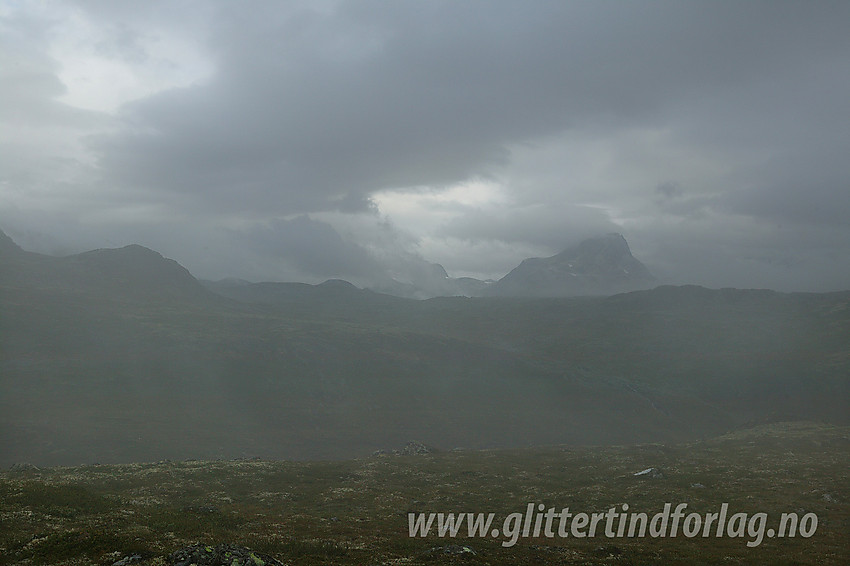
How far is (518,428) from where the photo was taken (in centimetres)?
16812

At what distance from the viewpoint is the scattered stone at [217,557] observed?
898 inches

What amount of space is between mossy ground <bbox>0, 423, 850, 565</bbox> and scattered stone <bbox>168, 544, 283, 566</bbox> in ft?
6.18

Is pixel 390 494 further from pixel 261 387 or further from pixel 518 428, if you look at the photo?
pixel 261 387

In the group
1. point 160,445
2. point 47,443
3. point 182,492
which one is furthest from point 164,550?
point 47,443

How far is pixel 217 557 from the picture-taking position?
23.1 meters

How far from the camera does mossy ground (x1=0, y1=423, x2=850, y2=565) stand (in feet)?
105

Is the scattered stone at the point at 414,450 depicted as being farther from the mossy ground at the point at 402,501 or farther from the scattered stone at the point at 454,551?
the scattered stone at the point at 454,551

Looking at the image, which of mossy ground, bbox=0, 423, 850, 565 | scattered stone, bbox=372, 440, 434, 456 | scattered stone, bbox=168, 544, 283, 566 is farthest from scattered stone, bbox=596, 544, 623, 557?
scattered stone, bbox=372, 440, 434, 456

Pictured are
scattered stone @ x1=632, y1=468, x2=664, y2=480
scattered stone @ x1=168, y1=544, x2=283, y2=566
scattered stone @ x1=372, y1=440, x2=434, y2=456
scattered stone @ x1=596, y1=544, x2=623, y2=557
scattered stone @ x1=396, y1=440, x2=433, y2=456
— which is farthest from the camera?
scattered stone @ x1=396, y1=440, x2=433, y2=456

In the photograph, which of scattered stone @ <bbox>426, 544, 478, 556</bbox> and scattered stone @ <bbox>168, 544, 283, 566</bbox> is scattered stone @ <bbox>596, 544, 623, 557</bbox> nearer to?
scattered stone @ <bbox>426, 544, 478, 556</bbox>

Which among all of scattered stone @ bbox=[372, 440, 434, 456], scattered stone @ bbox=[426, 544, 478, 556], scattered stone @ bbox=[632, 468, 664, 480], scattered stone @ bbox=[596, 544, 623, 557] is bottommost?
scattered stone @ bbox=[372, 440, 434, 456]

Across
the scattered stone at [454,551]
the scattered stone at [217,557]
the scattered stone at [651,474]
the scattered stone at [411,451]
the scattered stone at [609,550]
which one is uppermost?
the scattered stone at [217,557]

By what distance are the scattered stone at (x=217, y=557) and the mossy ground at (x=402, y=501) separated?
74.2 inches

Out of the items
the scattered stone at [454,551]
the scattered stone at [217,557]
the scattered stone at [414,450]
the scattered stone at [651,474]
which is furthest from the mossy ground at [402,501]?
the scattered stone at [414,450]
